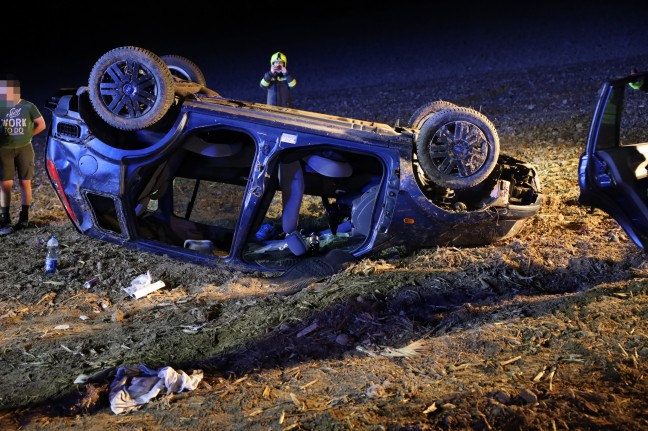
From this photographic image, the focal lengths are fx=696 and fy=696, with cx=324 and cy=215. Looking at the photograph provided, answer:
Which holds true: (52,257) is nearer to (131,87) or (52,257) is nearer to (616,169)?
(131,87)

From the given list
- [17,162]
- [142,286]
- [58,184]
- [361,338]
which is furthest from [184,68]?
[361,338]

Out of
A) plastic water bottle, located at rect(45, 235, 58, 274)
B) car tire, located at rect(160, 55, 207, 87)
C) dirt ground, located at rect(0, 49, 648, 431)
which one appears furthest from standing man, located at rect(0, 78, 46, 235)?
car tire, located at rect(160, 55, 207, 87)

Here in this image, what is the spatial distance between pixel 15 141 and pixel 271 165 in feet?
11.7

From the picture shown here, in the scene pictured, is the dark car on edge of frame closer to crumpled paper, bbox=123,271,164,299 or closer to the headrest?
the headrest

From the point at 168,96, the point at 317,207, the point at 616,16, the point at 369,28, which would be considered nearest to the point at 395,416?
the point at 168,96

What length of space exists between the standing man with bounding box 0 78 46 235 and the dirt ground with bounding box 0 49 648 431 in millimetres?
878

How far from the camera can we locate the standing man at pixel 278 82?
980cm

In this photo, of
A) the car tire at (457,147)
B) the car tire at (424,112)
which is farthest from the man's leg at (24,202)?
the car tire at (457,147)

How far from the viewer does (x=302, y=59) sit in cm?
1830

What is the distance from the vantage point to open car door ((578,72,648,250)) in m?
5.06

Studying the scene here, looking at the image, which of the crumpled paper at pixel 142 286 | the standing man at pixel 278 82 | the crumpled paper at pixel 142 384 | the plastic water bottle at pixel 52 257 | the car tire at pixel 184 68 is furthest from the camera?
the standing man at pixel 278 82

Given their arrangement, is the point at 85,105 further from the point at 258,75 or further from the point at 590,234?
the point at 258,75

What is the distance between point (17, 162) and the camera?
7.94 meters

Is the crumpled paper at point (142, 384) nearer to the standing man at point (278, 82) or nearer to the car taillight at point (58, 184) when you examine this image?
the car taillight at point (58, 184)
